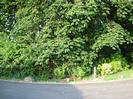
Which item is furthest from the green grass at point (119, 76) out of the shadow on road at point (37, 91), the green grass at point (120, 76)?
the shadow on road at point (37, 91)

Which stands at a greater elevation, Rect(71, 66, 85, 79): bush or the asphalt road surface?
Rect(71, 66, 85, 79): bush

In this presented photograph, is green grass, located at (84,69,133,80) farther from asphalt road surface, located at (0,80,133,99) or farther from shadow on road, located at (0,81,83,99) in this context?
shadow on road, located at (0,81,83,99)

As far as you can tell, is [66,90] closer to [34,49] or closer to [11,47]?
[34,49]

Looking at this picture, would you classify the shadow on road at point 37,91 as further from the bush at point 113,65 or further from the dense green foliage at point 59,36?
the bush at point 113,65

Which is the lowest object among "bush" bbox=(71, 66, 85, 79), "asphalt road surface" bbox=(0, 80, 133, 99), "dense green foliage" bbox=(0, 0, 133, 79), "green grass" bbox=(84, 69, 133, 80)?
"asphalt road surface" bbox=(0, 80, 133, 99)

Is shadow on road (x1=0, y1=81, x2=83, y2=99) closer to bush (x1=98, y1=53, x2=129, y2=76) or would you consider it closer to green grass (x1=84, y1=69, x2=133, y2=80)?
green grass (x1=84, y1=69, x2=133, y2=80)

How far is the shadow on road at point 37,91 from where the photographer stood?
11104 mm

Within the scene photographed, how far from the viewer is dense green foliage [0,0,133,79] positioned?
1428 cm

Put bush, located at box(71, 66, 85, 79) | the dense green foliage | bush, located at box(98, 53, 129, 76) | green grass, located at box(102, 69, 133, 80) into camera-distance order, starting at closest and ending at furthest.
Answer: the dense green foliage < green grass, located at box(102, 69, 133, 80) < bush, located at box(71, 66, 85, 79) < bush, located at box(98, 53, 129, 76)

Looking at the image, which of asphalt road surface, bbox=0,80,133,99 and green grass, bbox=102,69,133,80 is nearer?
asphalt road surface, bbox=0,80,133,99

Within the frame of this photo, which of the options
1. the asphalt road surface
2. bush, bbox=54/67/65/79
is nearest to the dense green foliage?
bush, bbox=54/67/65/79

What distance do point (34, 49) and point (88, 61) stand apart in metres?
2.59

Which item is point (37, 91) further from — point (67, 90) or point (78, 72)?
point (78, 72)

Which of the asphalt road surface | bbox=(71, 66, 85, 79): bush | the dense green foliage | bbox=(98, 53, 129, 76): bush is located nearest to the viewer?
the asphalt road surface
